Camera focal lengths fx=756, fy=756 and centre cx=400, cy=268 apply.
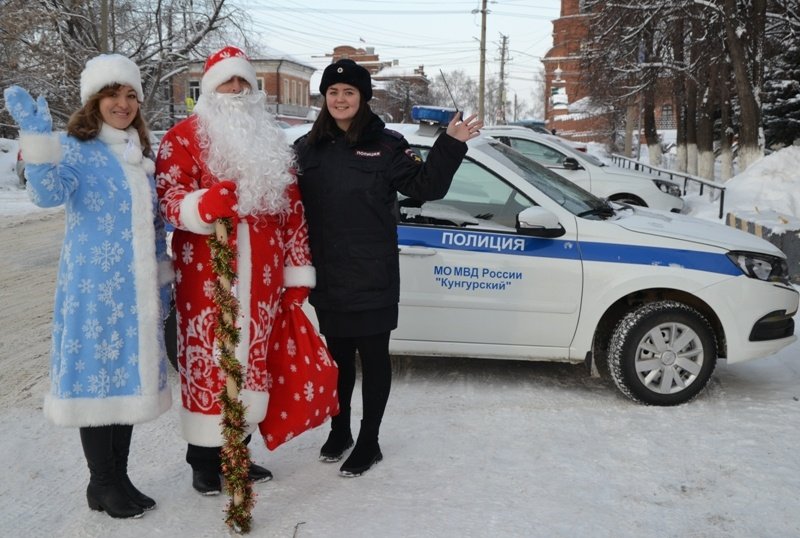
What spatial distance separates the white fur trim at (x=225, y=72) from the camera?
10.6 ft

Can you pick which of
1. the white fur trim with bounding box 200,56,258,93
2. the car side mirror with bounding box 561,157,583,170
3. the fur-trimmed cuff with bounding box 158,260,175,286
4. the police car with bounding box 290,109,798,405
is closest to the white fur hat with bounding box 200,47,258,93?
the white fur trim with bounding box 200,56,258,93

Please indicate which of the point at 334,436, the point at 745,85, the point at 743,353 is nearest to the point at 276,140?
the point at 334,436

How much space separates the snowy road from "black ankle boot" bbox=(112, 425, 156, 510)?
6 centimetres

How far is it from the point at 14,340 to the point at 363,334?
3.89 meters

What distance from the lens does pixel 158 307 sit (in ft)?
10.6

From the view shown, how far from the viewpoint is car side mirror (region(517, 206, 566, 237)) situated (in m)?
4.68

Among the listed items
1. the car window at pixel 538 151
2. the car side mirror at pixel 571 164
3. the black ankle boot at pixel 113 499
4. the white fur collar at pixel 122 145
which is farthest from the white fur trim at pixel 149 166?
the car window at pixel 538 151

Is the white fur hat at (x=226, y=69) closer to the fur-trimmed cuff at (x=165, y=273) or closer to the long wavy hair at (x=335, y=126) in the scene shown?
the long wavy hair at (x=335, y=126)

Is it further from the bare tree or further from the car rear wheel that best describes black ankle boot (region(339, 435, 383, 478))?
the bare tree

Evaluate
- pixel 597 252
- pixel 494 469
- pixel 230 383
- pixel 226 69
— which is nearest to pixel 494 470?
pixel 494 469

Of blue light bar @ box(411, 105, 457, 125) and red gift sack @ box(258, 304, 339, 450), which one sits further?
blue light bar @ box(411, 105, 457, 125)

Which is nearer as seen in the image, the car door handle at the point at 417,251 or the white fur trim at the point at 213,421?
the white fur trim at the point at 213,421

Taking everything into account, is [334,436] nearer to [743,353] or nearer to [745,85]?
[743,353]

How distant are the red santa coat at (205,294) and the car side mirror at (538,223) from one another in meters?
1.86
